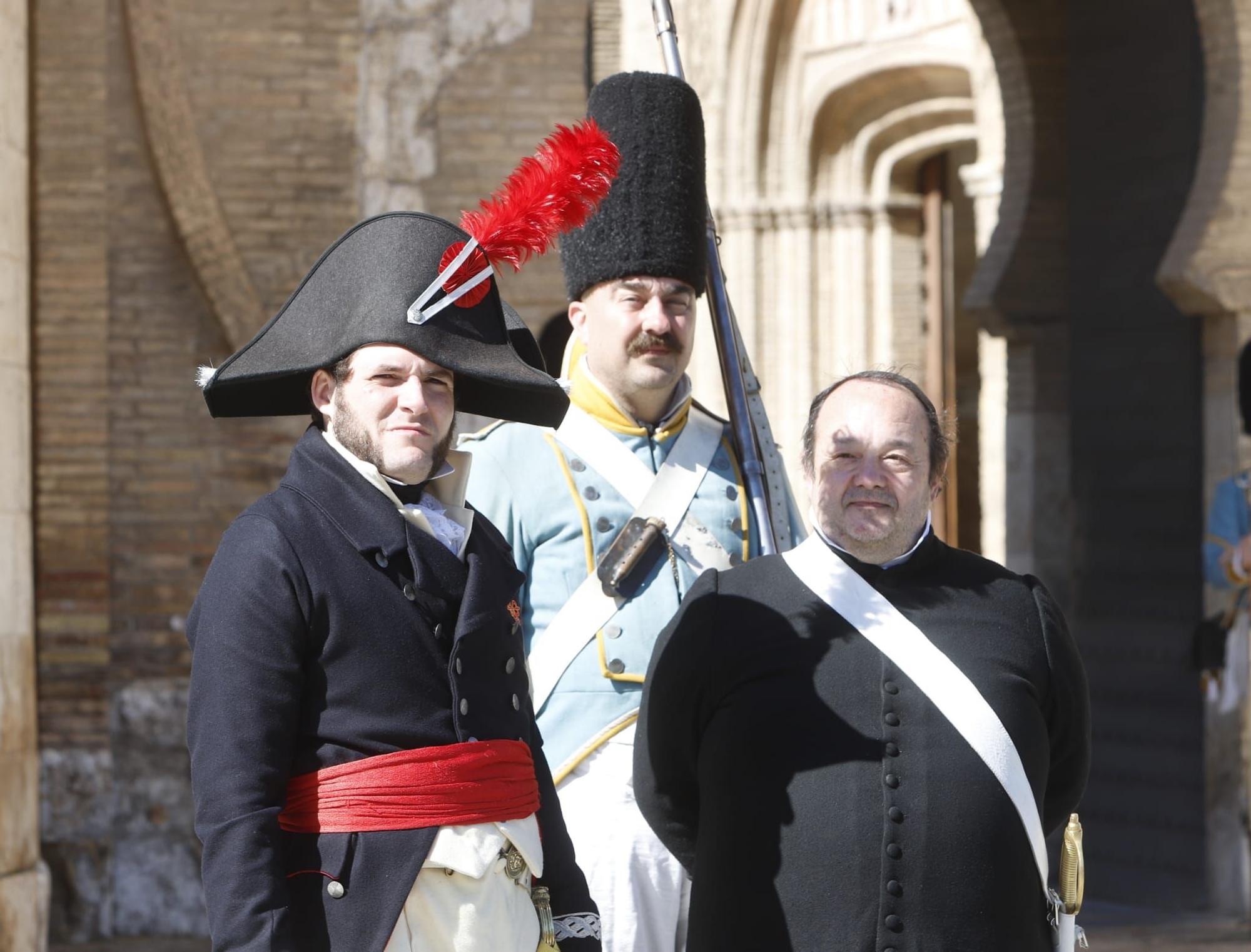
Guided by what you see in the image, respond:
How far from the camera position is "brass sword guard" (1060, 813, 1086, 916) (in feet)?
10.2

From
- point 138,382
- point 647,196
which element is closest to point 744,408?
point 647,196

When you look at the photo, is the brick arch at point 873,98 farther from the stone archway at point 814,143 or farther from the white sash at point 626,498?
the white sash at point 626,498

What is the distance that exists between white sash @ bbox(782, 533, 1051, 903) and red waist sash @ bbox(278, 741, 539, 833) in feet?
2.16

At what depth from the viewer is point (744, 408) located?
4.38 meters

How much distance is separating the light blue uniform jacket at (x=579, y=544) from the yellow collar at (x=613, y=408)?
0.02 meters

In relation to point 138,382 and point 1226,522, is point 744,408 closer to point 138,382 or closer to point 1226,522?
point 1226,522

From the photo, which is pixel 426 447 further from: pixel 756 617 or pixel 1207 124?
pixel 1207 124

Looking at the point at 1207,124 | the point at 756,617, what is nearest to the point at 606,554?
the point at 756,617

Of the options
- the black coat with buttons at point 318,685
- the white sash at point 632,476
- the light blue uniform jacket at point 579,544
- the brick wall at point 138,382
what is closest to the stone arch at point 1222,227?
the brick wall at point 138,382

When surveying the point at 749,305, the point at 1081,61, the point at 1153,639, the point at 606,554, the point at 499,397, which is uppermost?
the point at 1081,61

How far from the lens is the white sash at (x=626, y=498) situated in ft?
12.7

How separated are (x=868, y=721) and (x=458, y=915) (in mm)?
739

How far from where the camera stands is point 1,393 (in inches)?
220

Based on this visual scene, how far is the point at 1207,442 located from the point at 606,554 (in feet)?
18.9
